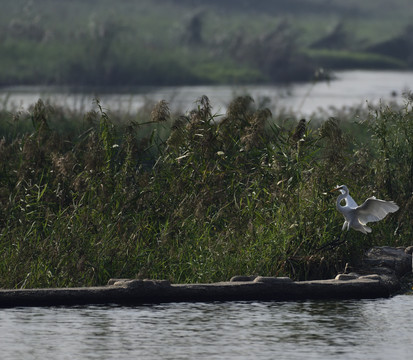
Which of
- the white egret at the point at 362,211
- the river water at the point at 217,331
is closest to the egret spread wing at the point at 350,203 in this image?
the white egret at the point at 362,211

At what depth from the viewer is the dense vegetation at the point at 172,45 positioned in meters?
44.5

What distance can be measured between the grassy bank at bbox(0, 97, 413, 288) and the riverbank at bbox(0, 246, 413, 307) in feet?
2.04

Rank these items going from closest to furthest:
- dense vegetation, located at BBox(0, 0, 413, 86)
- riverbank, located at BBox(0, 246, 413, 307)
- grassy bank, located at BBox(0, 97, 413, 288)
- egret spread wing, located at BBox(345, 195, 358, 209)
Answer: riverbank, located at BBox(0, 246, 413, 307)
grassy bank, located at BBox(0, 97, 413, 288)
egret spread wing, located at BBox(345, 195, 358, 209)
dense vegetation, located at BBox(0, 0, 413, 86)

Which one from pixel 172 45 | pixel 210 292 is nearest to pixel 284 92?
pixel 172 45

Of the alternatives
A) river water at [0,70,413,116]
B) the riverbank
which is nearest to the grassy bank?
the riverbank

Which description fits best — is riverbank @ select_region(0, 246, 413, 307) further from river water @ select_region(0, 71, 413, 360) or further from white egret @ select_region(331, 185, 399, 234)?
white egret @ select_region(331, 185, 399, 234)

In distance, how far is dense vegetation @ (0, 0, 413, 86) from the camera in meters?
44.5

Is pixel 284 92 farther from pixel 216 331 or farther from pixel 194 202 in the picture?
pixel 216 331

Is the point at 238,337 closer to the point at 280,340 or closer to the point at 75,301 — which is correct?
the point at 280,340

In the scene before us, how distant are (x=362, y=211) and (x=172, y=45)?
4539 centimetres

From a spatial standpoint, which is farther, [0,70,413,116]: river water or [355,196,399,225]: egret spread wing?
[0,70,413,116]: river water

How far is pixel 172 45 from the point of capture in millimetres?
55312

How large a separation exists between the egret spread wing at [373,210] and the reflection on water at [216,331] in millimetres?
911

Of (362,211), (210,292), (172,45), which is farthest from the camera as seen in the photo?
(172,45)
